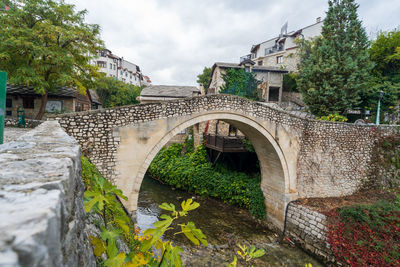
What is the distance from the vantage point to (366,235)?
6.59 metres

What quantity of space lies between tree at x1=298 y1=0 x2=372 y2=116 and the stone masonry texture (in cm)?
303

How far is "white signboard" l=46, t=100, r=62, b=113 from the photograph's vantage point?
14.1 m

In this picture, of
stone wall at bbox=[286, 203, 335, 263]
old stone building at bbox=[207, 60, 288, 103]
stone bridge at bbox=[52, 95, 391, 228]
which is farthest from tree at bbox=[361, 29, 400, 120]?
stone wall at bbox=[286, 203, 335, 263]

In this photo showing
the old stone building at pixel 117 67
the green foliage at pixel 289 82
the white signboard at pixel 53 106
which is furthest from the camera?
the old stone building at pixel 117 67

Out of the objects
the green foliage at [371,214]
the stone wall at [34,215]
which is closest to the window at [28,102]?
the stone wall at [34,215]

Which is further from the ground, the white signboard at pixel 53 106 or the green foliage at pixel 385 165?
the white signboard at pixel 53 106

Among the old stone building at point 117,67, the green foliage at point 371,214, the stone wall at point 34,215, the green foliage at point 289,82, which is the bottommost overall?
the green foliage at point 371,214

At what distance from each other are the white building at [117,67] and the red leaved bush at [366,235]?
35.6m

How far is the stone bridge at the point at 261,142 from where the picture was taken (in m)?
6.05

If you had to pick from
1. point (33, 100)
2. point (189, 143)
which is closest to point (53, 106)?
point (33, 100)

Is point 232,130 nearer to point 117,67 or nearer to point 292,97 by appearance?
point 292,97

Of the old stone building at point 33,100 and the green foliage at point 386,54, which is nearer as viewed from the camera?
the old stone building at point 33,100

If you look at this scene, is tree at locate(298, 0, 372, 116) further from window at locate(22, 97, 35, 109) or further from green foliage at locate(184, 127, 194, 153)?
window at locate(22, 97, 35, 109)

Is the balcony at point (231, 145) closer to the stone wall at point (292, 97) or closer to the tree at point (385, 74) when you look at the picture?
the tree at point (385, 74)
